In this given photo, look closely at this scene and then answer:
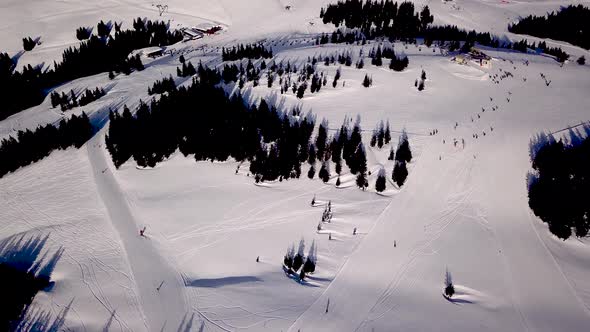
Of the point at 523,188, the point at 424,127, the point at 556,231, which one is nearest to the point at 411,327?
the point at 556,231

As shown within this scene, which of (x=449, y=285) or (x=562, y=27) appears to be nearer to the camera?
(x=449, y=285)

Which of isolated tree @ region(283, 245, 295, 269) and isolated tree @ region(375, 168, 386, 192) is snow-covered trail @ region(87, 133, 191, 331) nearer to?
isolated tree @ region(283, 245, 295, 269)

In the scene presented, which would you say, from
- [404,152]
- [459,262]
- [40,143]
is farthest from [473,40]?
[40,143]

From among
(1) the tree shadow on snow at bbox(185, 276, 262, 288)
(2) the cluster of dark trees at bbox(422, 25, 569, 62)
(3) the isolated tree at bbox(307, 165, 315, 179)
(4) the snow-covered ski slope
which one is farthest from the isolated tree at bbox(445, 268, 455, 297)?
(2) the cluster of dark trees at bbox(422, 25, 569, 62)

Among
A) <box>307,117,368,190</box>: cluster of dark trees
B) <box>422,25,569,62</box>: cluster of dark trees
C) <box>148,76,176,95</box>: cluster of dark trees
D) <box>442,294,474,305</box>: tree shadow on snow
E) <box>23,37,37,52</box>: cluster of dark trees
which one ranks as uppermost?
<box>422,25,569,62</box>: cluster of dark trees

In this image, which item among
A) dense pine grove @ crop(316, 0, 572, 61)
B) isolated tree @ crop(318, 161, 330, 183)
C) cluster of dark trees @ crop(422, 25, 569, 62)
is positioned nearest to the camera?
isolated tree @ crop(318, 161, 330, 183)

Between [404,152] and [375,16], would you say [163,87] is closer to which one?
[404,152]

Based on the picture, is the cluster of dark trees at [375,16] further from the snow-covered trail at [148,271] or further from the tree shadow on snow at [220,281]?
the tree shadow on snow at [220,281]
